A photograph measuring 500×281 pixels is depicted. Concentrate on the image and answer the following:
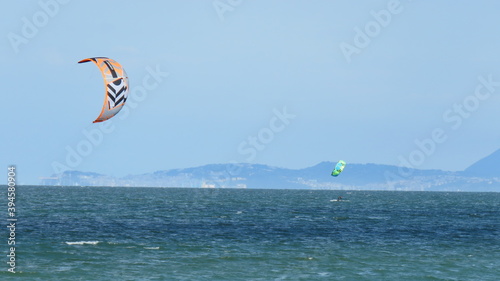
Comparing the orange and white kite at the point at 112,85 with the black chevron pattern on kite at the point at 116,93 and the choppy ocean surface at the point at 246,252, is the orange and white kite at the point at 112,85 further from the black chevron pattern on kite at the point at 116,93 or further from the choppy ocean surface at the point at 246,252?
the choppy ocean surface at the point at 246,252

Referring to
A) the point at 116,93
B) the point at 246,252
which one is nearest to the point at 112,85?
the point at 116,93

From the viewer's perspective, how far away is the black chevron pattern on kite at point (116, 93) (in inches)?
1737

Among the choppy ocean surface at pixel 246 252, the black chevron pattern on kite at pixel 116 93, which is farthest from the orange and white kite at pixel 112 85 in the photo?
the choppy ocean surface at pixel 246 252

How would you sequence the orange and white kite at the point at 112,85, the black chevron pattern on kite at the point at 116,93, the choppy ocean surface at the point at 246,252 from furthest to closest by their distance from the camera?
the black chevron pattern on kite at the point at 116,93 < the orange and white kite at the point at 112,85 < the choppy ocean surface at the point at 246,252

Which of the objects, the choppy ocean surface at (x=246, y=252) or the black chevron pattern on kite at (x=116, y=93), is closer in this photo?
the choppy ocean surface at (x=246, y=252)

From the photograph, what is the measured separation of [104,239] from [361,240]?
81.3ft

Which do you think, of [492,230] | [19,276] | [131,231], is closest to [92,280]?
[19,276]

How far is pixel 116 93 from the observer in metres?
44.5

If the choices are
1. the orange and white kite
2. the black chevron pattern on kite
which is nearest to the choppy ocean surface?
the orange and white kite

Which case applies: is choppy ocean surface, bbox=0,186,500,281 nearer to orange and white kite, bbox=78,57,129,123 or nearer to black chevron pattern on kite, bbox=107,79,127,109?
orange and white kite, bbox=78,57,129,123

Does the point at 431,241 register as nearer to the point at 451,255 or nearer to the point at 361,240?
the point at 361,240

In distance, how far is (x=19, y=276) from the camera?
38688 mm

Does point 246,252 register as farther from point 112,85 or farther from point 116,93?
point 112,85

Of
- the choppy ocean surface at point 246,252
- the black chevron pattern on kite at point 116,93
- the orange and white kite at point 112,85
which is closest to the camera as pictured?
the choppy ocean surface at point 246,252
